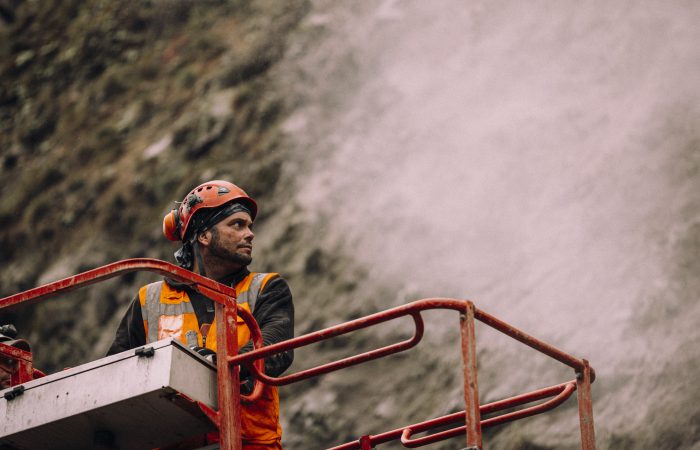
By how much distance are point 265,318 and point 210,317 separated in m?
0.26

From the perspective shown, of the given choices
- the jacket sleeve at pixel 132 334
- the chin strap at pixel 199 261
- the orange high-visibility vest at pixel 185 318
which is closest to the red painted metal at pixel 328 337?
the orange high-visibility vest at pixel 185 318

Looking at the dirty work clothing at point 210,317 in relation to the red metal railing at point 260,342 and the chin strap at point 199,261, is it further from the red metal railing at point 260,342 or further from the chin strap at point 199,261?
the red metal railing at point 260,342

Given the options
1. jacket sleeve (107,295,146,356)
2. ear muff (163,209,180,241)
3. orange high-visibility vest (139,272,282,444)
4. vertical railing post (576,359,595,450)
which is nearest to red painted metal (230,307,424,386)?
orange high-visibility vest (139,272,282,444)

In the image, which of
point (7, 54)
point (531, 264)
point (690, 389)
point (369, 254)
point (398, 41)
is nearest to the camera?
point (690, 389)

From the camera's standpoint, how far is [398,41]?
14242mm

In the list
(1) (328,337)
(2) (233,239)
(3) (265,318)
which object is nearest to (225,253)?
(2) (233,239)

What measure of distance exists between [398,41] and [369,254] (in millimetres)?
2637

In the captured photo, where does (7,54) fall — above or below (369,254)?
above

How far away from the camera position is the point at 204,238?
683 centimetres

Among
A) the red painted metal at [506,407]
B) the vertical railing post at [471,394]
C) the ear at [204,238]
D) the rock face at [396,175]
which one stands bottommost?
the vertical railing post at [471,394]

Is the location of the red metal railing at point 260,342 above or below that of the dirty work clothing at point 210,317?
below

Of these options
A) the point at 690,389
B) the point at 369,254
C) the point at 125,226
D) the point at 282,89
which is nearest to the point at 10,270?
the point at 125,226

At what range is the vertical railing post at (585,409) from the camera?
5.90 m

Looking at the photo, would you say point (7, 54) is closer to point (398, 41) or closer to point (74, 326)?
point (74, 326)
